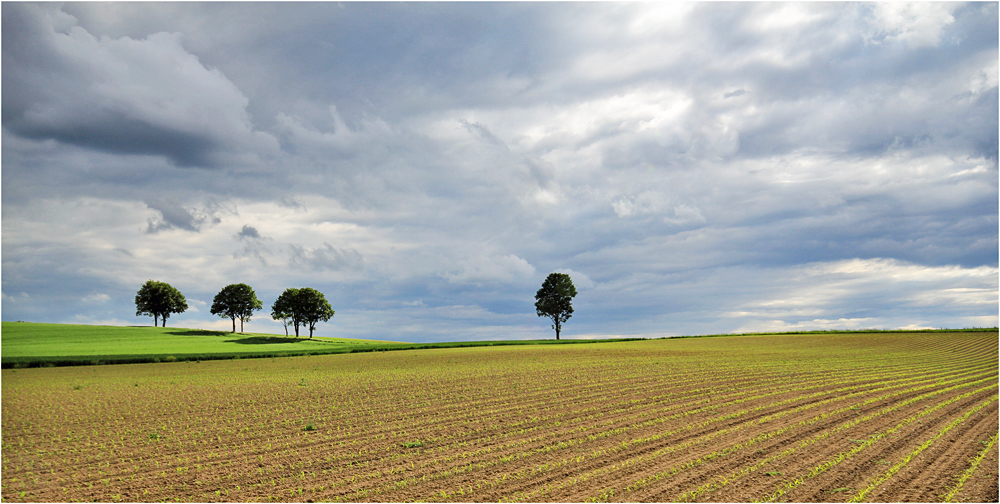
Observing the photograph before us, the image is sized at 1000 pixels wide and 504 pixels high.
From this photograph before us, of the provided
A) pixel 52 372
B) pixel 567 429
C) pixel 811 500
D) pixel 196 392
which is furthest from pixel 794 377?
pixel 52 372

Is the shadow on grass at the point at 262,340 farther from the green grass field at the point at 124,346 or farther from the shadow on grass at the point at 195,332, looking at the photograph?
the shadow on grass at the point at 195,332

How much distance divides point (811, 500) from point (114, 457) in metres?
16.4

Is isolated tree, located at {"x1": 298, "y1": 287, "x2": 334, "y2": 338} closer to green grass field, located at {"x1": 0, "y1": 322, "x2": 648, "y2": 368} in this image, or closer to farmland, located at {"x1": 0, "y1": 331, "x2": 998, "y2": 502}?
green grass field, located at {"x1": 0, "y1": 322, "x2": 648, "y2": 368}

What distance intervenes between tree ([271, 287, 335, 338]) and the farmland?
3017 inches

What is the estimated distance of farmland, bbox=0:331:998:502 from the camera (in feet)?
34.2

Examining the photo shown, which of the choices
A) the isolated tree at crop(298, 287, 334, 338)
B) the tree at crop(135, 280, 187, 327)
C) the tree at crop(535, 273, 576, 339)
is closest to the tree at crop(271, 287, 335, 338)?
the isolated tree at crop(298, 287, 334, 338)

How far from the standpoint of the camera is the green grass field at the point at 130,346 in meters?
52.5

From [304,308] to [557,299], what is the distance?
5003 cm

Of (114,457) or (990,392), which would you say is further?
(990,392)

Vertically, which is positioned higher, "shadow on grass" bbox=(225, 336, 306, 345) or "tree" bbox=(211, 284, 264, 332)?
Result: "tree" bbox=(211, 284, 264, 332)

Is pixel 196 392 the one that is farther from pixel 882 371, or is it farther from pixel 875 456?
pixel 882 371

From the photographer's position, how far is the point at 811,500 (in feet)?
31.9

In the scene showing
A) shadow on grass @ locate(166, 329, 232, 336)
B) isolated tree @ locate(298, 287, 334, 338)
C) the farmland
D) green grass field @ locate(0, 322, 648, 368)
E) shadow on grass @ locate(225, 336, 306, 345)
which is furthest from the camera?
isolated tree @ locate(298, 287, 334, 338)

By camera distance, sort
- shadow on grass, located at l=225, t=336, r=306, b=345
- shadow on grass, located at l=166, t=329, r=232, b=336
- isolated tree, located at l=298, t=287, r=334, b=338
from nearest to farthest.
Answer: shadow on grass, located at l=225, t=336, r=306, b=345 → shadow on grass, located at l=166, t=329, r=232, b=336 → isolated tree, located at l=298, t=287, r=334, b=338
